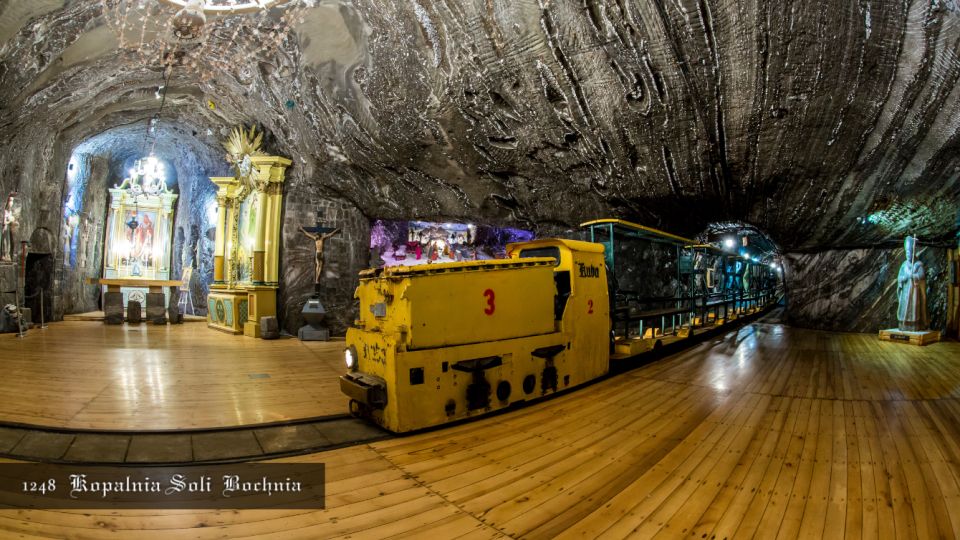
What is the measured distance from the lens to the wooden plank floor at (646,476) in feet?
6.85

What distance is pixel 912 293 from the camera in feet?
29.8

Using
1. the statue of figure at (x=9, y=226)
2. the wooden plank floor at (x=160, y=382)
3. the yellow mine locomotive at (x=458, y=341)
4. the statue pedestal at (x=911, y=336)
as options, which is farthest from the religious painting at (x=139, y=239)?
the statue pedestal at (x=911, y=336)

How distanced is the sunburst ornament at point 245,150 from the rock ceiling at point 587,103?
1.61 feet

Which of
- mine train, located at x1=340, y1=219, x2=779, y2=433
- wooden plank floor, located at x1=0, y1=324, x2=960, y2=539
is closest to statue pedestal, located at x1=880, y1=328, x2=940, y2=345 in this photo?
wooden plank floor, located at x1=0, y1=324, x2=960, y2=539

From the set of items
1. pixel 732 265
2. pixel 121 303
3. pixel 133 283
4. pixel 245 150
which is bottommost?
pixel 121 303

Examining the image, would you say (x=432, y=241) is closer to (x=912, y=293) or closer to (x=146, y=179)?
(x=146, y=179)

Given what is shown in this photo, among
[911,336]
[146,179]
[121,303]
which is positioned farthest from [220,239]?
[911,336]

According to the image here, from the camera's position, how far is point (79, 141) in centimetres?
1301

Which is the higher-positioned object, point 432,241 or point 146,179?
point 146,179

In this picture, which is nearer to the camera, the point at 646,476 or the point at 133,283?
the point at 646,476

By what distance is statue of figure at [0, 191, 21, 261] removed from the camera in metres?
9.81

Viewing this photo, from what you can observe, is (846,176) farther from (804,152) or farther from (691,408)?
(691,408)

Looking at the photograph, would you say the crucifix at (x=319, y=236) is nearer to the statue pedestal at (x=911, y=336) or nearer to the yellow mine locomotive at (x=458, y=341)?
the yellow mine locomotive at (x=458, y=341)

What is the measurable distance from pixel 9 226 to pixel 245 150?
564cm
